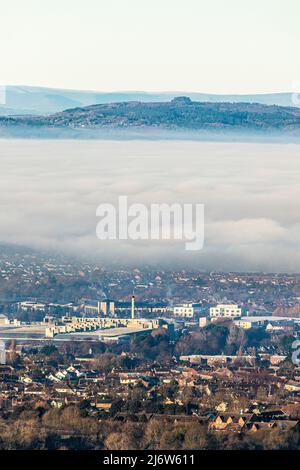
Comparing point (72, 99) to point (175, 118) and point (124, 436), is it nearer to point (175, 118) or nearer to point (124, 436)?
point (175, 118)

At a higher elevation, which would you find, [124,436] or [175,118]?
[175,118]

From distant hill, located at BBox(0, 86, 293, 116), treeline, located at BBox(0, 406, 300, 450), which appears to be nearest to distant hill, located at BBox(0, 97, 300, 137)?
distant hill, located at BBox(0, 86, 293, 116)

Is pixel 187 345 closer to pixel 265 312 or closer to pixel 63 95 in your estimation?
pixel 265 312

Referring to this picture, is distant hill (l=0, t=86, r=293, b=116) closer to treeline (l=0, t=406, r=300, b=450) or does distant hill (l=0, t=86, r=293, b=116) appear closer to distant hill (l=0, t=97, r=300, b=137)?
distant hill (l=0, t=97, r=300, b=137)

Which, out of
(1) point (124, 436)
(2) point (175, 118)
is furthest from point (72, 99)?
(1) point (124, 436)

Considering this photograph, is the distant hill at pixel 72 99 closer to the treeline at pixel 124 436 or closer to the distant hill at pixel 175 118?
the distant hill at pixel 175 118

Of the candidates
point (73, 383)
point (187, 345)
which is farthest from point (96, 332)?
point (73, 383)
